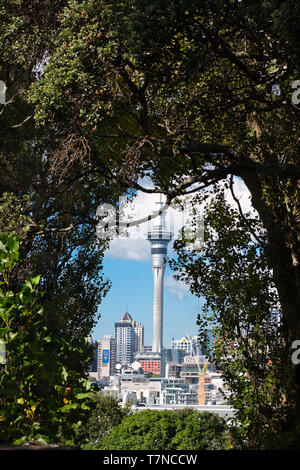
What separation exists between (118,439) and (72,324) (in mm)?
4495

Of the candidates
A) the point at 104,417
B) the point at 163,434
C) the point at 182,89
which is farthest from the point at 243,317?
the point at 104,417

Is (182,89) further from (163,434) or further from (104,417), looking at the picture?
(104,417)

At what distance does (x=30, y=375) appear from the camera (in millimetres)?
3748

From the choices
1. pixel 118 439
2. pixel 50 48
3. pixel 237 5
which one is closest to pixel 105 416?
pixel 118 439

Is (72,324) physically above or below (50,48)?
below

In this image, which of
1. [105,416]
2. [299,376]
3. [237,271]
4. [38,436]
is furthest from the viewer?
[105,416]

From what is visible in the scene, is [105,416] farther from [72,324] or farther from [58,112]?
[58,112]

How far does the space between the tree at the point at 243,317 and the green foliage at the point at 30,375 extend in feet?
12.7

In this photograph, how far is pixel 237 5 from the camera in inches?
244

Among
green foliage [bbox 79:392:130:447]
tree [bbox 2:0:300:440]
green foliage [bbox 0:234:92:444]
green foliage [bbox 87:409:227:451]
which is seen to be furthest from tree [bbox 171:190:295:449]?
green foliage [bbox 79:392:130:447]

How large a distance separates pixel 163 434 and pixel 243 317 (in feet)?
19.7

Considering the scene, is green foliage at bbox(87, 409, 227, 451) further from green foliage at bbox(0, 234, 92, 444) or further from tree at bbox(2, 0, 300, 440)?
green foliage at bbox(0, 234, 92, 444)

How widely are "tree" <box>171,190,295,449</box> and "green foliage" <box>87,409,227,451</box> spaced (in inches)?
201

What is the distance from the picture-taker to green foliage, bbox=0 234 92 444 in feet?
11.8
